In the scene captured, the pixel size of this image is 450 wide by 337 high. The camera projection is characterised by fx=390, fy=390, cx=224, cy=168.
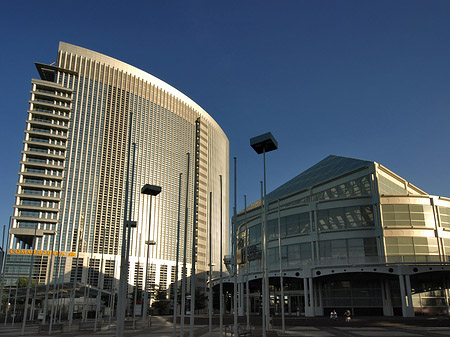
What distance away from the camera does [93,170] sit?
10206 cm

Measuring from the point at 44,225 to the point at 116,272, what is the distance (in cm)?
2116

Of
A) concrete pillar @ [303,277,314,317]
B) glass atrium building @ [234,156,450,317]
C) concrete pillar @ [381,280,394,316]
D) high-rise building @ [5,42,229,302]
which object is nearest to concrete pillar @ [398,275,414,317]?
glass atrium building @ [234,156,450,317]

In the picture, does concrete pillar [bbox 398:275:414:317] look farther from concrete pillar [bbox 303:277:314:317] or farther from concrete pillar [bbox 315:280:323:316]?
concrete pillar [bbox 315:280:323:316]

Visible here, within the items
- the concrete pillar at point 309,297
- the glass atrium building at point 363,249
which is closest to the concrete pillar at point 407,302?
the glass atrium building at point 363,249

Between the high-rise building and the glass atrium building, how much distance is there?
37.4 metres

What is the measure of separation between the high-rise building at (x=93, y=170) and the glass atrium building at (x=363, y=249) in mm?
37442

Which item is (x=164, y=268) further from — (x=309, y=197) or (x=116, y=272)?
(x=309, y=197)

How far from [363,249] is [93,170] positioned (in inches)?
2923

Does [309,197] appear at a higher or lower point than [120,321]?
higher

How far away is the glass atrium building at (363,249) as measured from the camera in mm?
45906

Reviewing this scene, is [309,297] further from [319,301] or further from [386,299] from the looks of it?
[386,299]

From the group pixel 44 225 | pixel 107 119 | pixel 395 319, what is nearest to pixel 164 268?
pixel 44 225

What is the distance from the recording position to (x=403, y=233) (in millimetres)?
49406

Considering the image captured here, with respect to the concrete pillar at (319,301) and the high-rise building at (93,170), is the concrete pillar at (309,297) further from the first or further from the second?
the high-rise building at (93,170)
